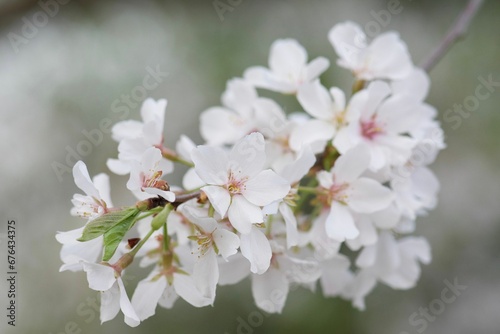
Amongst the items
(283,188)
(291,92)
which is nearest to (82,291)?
(291,92)

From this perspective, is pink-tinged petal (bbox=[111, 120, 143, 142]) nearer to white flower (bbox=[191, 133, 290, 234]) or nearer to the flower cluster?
the flower cluster

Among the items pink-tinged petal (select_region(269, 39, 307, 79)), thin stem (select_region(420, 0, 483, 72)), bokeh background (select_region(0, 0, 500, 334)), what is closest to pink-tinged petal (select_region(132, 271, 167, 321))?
pink-tinged petal (select_region(269, 39, 307, 79))

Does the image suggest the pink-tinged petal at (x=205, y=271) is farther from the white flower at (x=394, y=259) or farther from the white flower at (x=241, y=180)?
the white flower at (x=394, y=259)

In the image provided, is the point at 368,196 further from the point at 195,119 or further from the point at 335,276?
the point at 195,119

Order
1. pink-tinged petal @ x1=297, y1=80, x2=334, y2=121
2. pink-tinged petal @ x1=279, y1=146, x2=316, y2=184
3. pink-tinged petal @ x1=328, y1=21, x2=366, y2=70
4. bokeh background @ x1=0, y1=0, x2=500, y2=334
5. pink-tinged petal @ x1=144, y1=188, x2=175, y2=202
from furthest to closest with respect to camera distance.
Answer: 1. bokeh background @ x1=0, y1=0, x2=500, y2=334
2. pink-tinged petal @ x1=328, y1=21, x2=366, y2=70
3. pink-tinged petal @ x1=297, y1=80, x2=334, y2=121
4. pink-tinged petal @ x1=279, y1=146, x2=316, y2=184
5. pink-tinged petal @ x1=144, y1=188, x2=175, y2=202

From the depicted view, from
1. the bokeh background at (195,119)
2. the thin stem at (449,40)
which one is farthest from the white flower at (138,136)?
the bokeh background at (195,119)

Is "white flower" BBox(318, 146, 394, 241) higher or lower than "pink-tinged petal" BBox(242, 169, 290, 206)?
lower

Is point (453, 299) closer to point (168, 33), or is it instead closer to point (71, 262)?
point (168, 33)
